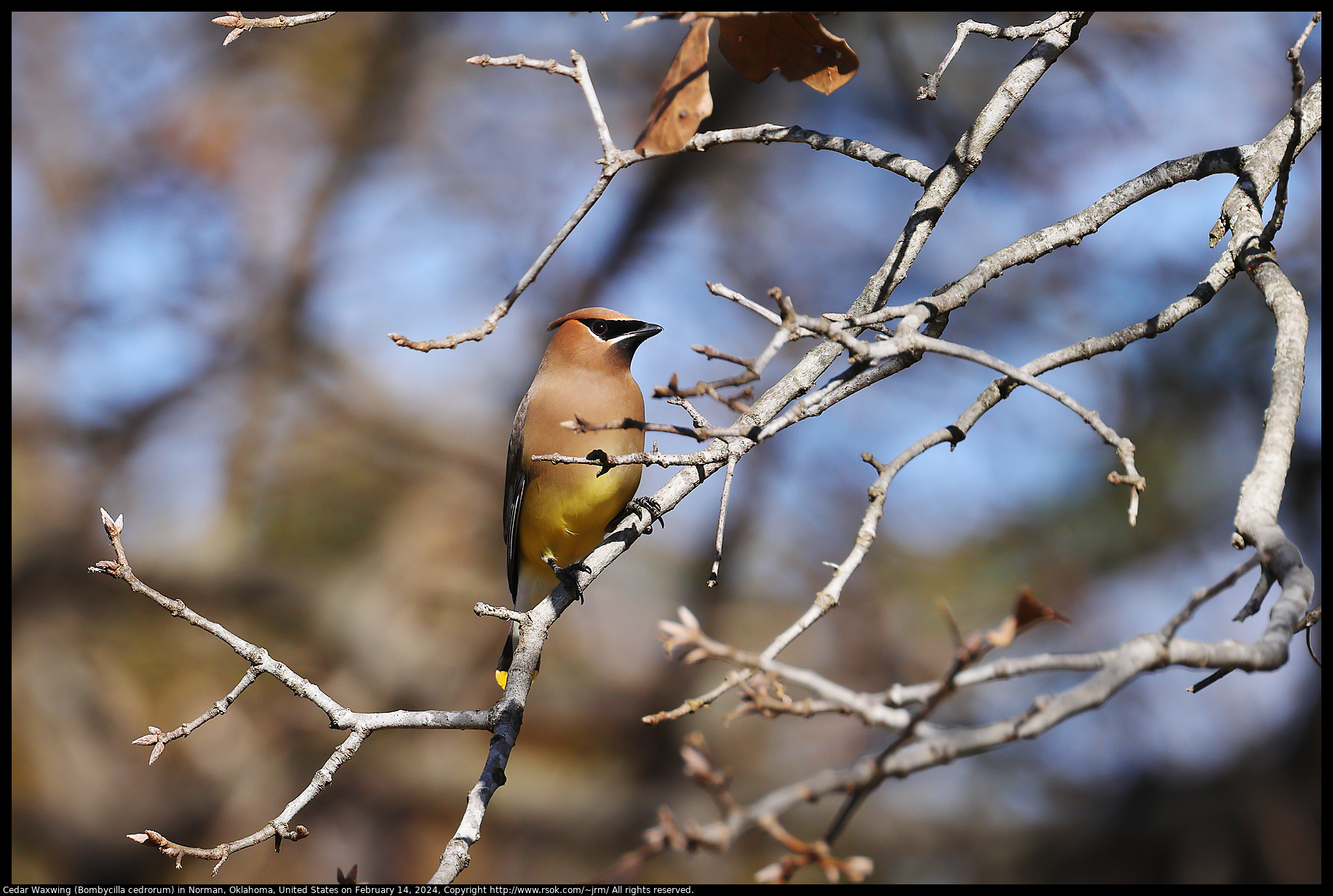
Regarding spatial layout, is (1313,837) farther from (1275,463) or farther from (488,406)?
(488,406)

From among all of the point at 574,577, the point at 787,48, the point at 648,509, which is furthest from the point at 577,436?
the point at 787,48

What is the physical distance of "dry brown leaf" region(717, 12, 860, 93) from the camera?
203cm

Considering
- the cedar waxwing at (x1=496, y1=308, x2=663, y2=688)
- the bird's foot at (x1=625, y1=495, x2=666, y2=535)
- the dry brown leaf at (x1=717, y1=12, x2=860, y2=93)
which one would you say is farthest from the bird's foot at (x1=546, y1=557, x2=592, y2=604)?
the dry brown leaf at (x1=717, y1=12, x2=860, y2=93)

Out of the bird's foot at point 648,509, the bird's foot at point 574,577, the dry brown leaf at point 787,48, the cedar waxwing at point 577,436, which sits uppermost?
the dry brown leaf at point 787,48

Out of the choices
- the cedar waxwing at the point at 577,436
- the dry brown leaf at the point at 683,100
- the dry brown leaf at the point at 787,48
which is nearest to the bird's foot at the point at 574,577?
the cedar waxwing at the point at 577,436

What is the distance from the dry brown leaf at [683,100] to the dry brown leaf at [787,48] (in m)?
0.13

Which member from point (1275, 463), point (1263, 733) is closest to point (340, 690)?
point (1263, 733)

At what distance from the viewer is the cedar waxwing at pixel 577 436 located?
3994 millimetres

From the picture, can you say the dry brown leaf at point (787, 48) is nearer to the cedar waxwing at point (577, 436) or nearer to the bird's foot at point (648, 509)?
the bird's foot at point (648, 509)

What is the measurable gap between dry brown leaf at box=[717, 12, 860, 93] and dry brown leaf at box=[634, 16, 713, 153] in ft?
0.44

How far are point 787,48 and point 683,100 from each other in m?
0.39

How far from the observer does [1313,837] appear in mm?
7863

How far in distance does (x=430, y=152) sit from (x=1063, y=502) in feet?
31.3

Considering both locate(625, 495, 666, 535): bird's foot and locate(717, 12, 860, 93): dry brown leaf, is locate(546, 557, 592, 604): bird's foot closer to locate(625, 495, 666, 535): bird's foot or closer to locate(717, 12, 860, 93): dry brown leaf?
locate(625, 495, 666, 535): bird's foot
